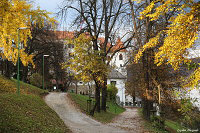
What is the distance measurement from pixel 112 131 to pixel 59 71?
27705 mm

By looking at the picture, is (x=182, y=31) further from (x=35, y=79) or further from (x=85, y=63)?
(x=35, y=79)

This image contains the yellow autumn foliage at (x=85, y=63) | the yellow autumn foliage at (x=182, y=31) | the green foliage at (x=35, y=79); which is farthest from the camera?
the green foliage at (x=35, y=79)

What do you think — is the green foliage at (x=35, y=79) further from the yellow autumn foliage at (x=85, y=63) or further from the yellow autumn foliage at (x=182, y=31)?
the yellow autumn foliage at (x=182, y=31)

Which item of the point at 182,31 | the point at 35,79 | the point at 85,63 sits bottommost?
the point at 35,79

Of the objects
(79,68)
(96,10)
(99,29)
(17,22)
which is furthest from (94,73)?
(17,22)

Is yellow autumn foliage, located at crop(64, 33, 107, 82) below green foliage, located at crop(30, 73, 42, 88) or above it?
above

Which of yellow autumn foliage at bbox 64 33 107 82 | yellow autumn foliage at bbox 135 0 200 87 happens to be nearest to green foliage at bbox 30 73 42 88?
yellow autumn foliage at bbox 64 33 107 82

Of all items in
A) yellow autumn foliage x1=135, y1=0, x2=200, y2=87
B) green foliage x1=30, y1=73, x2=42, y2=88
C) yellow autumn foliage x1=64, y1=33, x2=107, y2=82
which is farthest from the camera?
green foliage x1=30, y1=73, x2=42, y2=88

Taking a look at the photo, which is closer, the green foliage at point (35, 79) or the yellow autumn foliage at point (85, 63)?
the yellow autumn foliage at point (85, 63)

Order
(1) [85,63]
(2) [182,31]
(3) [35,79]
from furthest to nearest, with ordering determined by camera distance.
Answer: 1. (3) [35,79]
2. (1) [85,63]
3. (2) [182,31]

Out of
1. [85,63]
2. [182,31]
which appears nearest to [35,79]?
[85,63]

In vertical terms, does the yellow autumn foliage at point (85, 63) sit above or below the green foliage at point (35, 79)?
above

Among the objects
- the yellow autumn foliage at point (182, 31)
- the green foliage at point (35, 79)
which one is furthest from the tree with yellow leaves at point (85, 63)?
the green foliage at point (35, 79)

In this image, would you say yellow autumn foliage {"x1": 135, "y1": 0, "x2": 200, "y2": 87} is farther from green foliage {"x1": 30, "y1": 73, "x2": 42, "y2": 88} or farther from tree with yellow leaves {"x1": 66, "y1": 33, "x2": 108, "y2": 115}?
green foliage {"x1": 30, "y1": 73, "x2": 42, "y2": 88}
